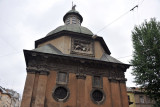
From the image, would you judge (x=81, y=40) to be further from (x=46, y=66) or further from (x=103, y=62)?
(x=46, y=66)

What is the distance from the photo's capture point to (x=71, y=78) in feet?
40.5

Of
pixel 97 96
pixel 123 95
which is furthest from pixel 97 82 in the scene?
pixel 123 95

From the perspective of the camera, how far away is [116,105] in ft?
39.2

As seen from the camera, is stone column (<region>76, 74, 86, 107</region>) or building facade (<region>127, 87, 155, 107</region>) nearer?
stone column (<region>76, 74, 86, 107</region>)

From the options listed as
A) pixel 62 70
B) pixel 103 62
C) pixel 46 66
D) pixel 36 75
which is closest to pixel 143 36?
pixel 103 62

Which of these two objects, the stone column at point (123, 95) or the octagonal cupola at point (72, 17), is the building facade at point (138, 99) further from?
the stone column at point (123, 95)

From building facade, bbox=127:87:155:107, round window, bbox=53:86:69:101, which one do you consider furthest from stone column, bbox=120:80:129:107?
building facade, bbox=127:87:155:107

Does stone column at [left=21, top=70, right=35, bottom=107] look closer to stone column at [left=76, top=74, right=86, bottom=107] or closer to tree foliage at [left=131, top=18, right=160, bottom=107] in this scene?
stone column at [left=76, top=74, right=86, bottom=107]

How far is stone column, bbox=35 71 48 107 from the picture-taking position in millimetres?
10731

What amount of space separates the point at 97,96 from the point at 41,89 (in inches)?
166

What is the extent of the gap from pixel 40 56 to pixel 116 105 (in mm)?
6845

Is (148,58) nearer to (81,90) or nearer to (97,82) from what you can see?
(97,82)

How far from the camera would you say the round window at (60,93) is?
37.5 feet

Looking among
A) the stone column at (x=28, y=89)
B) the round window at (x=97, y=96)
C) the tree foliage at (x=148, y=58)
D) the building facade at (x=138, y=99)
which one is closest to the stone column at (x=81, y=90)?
the round window at (x=97, y=96)
